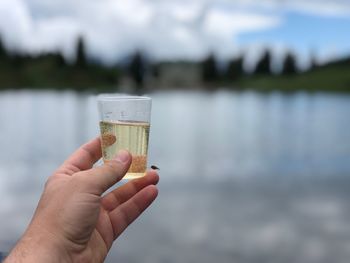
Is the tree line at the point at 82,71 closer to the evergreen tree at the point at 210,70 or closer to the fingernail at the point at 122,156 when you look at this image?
the evergreen tree at the point at 210,70

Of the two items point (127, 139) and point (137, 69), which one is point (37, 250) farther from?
point (137, 69)

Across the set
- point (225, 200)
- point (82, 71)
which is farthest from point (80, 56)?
point (225, 200)

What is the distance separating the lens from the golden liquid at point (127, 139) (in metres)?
2.20

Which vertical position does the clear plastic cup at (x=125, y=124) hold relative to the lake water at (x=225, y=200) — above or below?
above

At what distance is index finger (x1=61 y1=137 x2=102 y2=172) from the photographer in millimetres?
2420

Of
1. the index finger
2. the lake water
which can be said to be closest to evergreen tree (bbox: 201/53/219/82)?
the lake water

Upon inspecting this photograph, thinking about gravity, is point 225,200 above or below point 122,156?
below

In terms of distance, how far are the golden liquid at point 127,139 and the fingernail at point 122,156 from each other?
3.1 inches

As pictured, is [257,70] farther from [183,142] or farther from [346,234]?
[346,234]

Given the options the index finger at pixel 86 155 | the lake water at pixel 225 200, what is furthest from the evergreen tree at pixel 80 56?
the index finger at pixel 86 155

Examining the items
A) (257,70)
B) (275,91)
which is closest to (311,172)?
(257,70)

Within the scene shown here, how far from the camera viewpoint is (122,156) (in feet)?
6.98

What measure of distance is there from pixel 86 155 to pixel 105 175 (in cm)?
39

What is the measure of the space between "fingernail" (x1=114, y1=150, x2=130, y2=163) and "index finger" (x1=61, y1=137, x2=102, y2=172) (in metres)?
0.32
